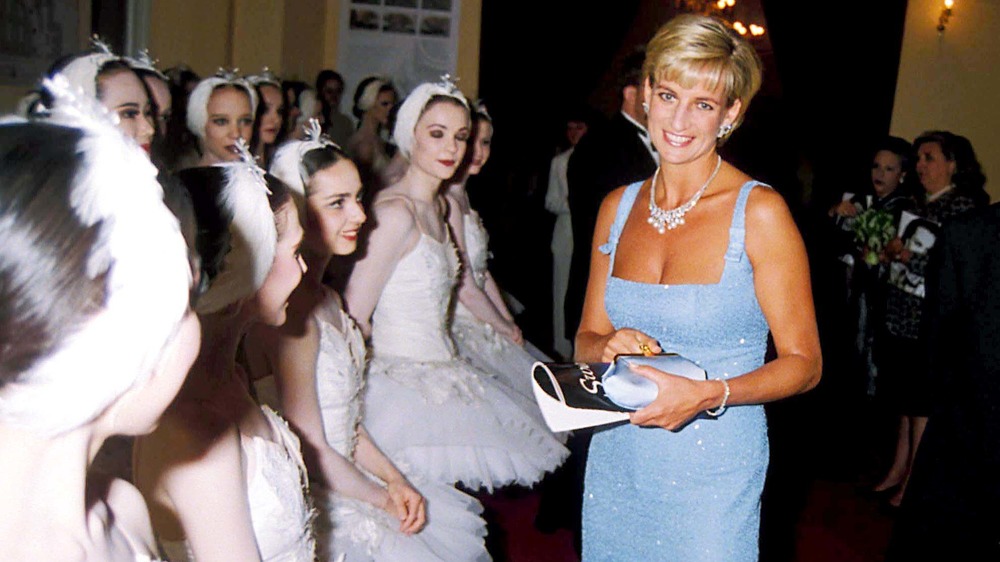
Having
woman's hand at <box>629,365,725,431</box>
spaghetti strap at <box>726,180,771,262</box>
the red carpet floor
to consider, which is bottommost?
the red carpet floor

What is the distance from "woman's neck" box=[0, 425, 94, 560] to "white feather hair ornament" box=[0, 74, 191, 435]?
0.03 metres

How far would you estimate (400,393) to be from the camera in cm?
329

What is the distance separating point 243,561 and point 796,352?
42.8 inches

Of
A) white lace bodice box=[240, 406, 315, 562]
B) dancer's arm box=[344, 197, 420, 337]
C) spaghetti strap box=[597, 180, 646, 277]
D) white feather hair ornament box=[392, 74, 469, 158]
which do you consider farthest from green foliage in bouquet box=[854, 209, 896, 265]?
white lace bodice box=[240, 406, 315, 562]

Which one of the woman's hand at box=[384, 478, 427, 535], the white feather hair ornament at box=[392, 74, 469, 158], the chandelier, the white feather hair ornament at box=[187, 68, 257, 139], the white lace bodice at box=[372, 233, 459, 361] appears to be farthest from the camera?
the chandelier

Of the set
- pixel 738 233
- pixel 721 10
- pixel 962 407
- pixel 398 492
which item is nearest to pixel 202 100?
pixel 398 492

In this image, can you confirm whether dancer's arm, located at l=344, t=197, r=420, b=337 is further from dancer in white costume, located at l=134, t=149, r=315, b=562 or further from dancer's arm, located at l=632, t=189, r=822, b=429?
dancer's arm, located at l=632, t=189, r=822, b=429

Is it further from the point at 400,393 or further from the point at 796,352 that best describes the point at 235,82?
A: the point at 796,352

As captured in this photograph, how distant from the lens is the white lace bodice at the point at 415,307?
341 centimetres

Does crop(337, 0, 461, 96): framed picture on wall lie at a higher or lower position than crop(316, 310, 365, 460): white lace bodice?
higher

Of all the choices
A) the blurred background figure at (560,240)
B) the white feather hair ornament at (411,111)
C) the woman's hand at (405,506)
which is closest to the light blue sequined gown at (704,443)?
the woman's hand at (405,506)

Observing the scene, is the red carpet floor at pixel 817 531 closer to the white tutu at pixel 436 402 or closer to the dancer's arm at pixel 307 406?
the white tutu at pixel 436 402

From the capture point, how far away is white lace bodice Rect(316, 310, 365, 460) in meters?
2.53

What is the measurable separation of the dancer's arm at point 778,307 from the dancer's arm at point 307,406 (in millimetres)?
968
